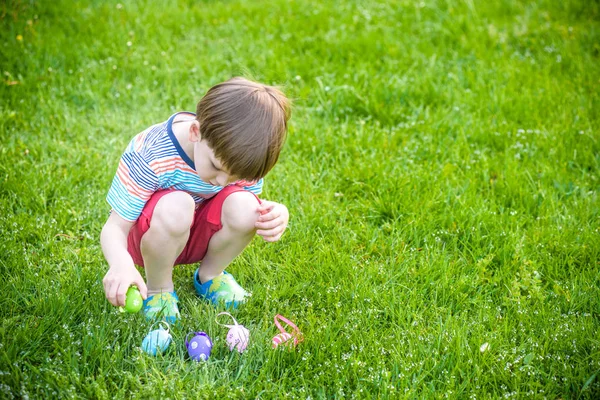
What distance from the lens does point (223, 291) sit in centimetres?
264

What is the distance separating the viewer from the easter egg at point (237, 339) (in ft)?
7.80

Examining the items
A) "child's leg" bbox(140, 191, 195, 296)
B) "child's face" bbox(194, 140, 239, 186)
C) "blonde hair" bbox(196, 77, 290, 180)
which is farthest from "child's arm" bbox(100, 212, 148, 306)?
"blonde hair" bbox(196, 77, 290, 180)

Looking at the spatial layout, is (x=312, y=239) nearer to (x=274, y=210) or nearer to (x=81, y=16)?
(x=274, y=210)

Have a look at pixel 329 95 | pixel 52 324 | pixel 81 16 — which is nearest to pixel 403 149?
pixel 329 95

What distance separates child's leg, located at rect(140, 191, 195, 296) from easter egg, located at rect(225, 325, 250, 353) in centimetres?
37

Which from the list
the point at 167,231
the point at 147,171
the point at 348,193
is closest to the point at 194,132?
the point at 147,171

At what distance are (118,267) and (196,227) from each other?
0.51 m

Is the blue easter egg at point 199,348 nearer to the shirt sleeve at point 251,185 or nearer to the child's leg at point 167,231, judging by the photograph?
the child's leg at point 167,231

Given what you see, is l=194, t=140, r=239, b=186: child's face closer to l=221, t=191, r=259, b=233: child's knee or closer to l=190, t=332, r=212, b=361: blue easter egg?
l=221, t=191, r=259, b=233: child's knee

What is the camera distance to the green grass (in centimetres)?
232

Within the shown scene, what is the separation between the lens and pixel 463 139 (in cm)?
381

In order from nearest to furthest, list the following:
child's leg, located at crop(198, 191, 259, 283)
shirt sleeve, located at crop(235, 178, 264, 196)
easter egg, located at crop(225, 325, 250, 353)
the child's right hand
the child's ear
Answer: the child's right hand
the child's ear
easter egg, located at crop(225, 325, 250, 353)
child's leg, located at crop(198, 191, 259, 283)
shirt sleeve, located at crop(235, 178, 264, 196)

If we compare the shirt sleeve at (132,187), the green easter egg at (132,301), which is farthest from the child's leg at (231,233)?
the green easter egg at (132,301)

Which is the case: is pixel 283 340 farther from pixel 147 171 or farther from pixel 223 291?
pixel 147 171
